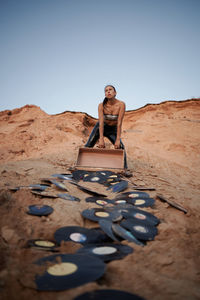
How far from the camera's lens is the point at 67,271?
0.94 m

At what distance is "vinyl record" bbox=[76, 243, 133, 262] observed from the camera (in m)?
1.16

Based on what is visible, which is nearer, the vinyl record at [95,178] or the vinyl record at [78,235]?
the vinyl record at [78,235]

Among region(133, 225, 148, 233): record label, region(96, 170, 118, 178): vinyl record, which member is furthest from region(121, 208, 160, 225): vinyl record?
region(96, 170, 118, 178): vinyl record

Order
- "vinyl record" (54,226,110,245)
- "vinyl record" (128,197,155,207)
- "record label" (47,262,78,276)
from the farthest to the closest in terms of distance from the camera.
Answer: "vinyl record" (128,197,155,207) → "vinyl record" (54,226,110,245) → "record label" (47,262,78,276)

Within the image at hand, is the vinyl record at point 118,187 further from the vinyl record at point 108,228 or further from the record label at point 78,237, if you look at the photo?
the record label at point 78,237

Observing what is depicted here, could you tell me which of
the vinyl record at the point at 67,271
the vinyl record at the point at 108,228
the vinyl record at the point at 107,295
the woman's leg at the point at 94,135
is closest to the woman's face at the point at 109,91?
the woman's leg at the point at 94,135

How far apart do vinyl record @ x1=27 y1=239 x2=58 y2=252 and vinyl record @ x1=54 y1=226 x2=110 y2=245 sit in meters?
0.06

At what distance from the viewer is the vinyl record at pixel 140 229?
58.2 inches

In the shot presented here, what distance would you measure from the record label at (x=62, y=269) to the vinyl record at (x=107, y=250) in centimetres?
20

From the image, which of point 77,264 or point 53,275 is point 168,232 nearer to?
point 77,264

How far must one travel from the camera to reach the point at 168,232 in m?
1.58

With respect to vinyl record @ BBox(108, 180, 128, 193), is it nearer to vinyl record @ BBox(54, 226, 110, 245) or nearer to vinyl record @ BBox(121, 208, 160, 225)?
vinyl record @ BBox(121, 208, 160, 225)

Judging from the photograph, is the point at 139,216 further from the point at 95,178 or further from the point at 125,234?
the point at 95,178

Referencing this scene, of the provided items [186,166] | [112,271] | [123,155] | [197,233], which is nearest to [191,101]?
[186,166]
